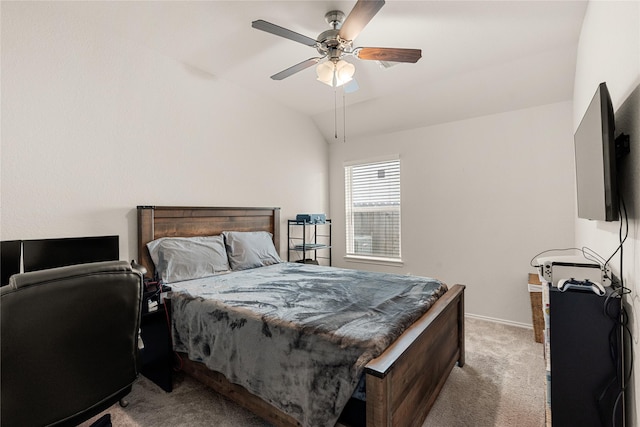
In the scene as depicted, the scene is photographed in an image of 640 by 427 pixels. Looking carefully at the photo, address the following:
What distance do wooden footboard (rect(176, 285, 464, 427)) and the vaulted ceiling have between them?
2141 millimetres

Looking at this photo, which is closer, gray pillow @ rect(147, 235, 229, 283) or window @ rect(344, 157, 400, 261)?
gray pillow @ rect(147, 235, 229, 283)

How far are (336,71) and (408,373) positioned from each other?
82.5 inches

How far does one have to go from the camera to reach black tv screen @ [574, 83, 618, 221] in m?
1.20

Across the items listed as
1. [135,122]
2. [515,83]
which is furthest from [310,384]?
[515,83]

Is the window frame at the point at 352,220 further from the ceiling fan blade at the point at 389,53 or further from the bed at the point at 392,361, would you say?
the ceiling fan blade at the point at 389,53

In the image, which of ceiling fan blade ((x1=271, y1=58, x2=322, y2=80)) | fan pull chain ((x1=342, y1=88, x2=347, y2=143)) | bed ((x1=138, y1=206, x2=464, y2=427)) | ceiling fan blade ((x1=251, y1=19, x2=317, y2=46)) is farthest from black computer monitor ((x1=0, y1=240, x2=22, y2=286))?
fan pull chain ((x1=342, y1=88, x2=347, y2=143))

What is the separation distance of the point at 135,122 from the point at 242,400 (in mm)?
2406

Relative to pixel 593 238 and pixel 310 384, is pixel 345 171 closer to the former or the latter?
pixel 593 238

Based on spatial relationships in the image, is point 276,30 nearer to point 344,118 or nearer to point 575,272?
point 575,272

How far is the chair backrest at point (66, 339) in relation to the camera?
105 centimetres

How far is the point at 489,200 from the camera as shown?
3488mm

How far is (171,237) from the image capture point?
280cm

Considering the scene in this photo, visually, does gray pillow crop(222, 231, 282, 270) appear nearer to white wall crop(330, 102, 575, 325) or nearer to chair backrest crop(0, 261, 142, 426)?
chair backrest crop(0, 261, 142, 426)

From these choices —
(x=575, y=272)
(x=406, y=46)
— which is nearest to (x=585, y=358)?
(x=575, y=272)
